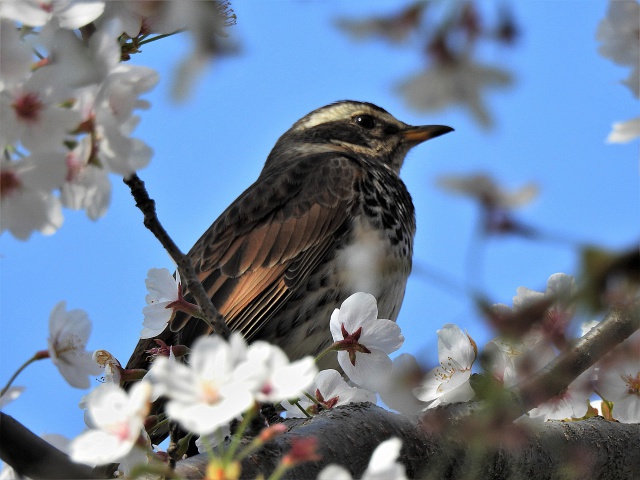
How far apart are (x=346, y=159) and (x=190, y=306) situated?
3.02 meters

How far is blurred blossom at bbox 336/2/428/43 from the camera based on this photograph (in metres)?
1.43

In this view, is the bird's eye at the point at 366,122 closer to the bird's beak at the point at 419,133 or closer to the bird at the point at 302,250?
the bird's beak at the point at 419,133

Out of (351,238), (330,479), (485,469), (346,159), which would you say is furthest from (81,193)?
(346,159)

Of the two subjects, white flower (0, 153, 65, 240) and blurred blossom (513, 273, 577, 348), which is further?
white flower (0, 153, 65, 240)

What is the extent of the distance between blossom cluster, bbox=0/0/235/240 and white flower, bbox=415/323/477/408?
142 centimetres

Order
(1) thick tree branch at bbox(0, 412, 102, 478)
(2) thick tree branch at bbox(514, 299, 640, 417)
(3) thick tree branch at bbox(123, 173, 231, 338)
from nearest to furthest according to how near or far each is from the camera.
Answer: (2) thick tree branch at bbox(514, 299, 640, 417) → (1) thick tree branch at bbox(0, 412, 102, 478) → (3) thick tree branch at bbox(123, 173, 231, 338)

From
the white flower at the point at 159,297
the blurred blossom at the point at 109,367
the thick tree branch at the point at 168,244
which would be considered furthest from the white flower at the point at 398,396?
the blurred blossom at the point at 109,367

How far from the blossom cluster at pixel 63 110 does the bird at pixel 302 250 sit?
2432mm

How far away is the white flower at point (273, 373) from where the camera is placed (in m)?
1.60

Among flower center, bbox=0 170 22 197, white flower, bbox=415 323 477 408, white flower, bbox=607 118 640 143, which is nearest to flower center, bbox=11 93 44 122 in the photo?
flower center, bbox=0 170 22 197

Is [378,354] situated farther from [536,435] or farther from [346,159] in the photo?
[346,159]

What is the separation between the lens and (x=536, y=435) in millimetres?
3500

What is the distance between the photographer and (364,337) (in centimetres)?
320

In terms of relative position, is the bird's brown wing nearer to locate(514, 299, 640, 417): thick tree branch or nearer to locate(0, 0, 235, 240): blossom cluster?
locate(514, 299, 640, 417): thick tree branch
